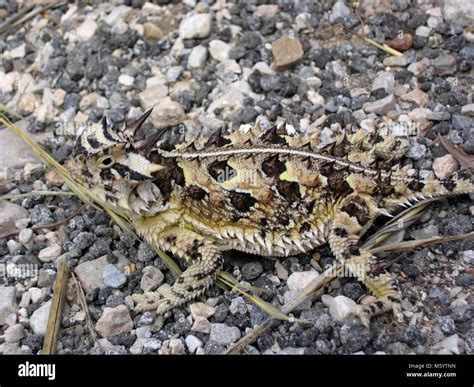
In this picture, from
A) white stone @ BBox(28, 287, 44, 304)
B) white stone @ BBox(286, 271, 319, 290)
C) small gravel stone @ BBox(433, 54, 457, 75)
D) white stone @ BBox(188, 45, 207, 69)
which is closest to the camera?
white stone @ BBox(286, 271, 319, 290)

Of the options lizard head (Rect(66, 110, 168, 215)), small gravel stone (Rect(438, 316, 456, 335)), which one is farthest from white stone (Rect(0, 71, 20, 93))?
small gravel stone (Rect(438, 316, 456, 335))

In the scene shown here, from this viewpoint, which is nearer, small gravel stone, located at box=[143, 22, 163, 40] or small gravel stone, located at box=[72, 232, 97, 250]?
small gravel stone, located at box=[72, 232, 97, 250]

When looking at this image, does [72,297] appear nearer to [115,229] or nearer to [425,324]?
[115,229]

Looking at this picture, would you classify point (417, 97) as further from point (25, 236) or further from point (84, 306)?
point (25, 236)

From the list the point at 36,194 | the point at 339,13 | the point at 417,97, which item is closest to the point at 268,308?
the point at 36,194

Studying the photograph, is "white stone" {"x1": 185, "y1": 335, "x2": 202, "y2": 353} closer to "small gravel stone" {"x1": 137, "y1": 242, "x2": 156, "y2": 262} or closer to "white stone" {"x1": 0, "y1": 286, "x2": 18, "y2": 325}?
"small gravel stone" {"x1": 137, "y1": 242, "x2": 156, "y2": 262}

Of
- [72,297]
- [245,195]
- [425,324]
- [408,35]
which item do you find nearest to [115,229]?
[72,297]

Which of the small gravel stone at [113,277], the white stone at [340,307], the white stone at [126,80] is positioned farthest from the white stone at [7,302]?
the white stone at [126,80]
